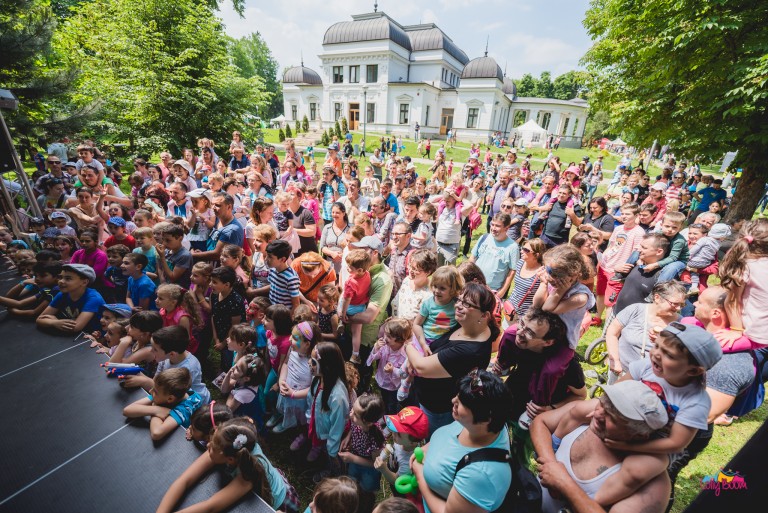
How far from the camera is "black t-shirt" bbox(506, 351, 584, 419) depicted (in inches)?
92.3

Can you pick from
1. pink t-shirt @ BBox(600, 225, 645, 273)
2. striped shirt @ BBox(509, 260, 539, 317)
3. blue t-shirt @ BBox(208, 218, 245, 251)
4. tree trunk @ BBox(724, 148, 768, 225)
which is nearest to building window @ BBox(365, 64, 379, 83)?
tree trunk @ BBox(724, 148, 768, 225)

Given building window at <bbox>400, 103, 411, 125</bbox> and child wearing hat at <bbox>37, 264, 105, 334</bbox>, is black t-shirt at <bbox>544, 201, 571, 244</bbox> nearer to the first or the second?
child wearing hat at <bbox>37, 264, 105, 334</bbox>

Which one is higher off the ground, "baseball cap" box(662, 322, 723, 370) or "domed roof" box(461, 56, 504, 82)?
"domed roof" box(461, 56, 504, 82)

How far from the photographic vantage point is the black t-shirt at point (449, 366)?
2.29m

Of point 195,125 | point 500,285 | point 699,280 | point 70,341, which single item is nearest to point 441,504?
point 500,285

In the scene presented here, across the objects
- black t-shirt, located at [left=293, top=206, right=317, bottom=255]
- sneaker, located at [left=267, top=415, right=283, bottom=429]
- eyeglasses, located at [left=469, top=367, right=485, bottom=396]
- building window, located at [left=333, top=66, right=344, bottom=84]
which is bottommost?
sneaker, located at [left=267, top=415, right=283, bottom=429]

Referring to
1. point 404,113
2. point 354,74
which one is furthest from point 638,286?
point 354,74

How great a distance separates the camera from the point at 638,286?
12.8 ft

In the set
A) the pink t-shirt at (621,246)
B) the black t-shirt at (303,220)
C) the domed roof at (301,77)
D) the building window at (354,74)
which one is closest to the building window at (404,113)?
the building window at (354,74)

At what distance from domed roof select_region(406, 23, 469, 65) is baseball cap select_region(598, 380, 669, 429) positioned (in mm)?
49391

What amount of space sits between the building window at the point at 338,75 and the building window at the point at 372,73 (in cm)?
366

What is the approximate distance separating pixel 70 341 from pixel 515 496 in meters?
4.04

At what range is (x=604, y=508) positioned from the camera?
158 centimetres

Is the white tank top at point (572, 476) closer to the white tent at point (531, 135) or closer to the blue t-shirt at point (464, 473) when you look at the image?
the blue t-shirt at point (464, 473)
